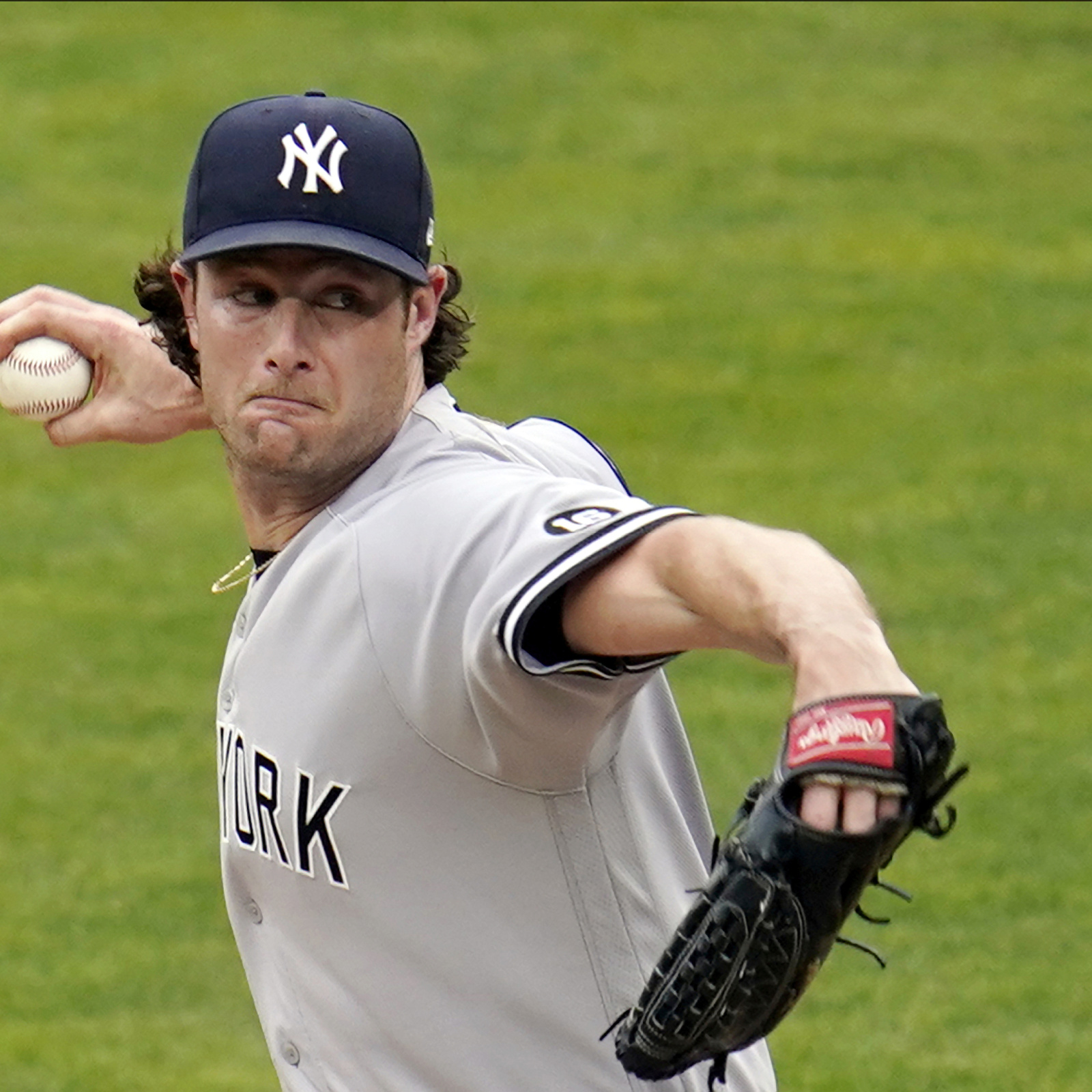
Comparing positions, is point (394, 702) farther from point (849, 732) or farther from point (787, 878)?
point (849, 732)

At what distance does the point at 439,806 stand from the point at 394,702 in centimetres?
16

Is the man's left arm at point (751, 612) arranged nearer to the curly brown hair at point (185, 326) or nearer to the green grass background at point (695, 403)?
the curly brown hair at point (185, 326)

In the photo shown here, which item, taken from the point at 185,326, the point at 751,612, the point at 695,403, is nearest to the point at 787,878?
the point at 751,612

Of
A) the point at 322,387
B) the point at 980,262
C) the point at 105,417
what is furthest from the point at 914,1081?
the point at 980,262

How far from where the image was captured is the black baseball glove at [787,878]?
7.86ft

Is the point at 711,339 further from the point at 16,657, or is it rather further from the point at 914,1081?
the point at 914,1081

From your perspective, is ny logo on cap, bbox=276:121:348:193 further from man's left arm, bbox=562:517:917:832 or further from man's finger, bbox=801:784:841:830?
man's finger, bbox=801:784:841:830

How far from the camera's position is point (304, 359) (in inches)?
134

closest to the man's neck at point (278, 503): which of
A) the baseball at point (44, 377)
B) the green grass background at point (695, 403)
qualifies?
the baseball at point (44, 377)

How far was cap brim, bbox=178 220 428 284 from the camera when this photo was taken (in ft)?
11.1

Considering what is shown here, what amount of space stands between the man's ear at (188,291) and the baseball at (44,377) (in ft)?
2.03

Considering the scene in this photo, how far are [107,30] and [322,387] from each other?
56.7 ft

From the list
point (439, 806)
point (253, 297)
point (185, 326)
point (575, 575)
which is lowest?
point (439, 806)

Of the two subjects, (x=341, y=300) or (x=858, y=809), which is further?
(x=341, y=300)
